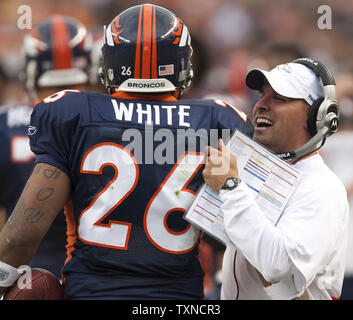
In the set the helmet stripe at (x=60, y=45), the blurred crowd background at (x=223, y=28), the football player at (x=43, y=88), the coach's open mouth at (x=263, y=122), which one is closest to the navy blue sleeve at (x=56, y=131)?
the coach's open mouth at (x=263, y=122)

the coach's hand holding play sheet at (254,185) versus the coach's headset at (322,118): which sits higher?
the coach's headset at (322,118)

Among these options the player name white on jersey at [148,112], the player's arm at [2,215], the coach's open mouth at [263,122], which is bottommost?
the player's arm at [2,215]

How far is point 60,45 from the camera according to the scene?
14.2 ft

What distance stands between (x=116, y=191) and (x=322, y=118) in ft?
3.12

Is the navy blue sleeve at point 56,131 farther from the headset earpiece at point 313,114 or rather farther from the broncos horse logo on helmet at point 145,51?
the headset earpiece at point 313,114

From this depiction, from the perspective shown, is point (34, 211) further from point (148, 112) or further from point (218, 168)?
point (218, 168)

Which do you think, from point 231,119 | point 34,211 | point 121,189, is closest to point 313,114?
point 231,119

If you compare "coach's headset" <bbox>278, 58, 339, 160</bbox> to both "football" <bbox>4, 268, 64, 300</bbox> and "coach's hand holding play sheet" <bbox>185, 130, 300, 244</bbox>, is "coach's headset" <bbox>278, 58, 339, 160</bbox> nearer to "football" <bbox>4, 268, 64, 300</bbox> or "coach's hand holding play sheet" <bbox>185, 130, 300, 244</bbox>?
"coach's hand holding play sheet" <bbox>185, 130, 300, 244</bbox>

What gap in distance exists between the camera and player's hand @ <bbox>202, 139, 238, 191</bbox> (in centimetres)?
275

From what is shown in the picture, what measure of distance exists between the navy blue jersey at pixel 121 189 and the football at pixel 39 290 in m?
0.07

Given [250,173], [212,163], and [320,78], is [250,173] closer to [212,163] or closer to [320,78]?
[212,163]

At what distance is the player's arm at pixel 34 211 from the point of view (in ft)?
8.85

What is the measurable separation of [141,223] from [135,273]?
20 centimetres
